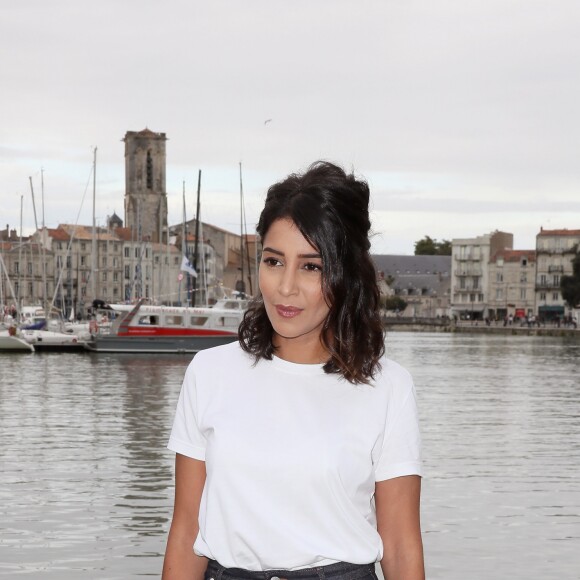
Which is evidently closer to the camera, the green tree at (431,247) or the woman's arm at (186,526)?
the woman's arm at (186,526)

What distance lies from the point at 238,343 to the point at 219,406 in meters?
0.18

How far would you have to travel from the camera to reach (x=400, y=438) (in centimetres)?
267

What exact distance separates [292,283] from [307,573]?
61cm

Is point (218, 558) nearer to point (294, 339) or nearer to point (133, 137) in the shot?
point (294, 339)

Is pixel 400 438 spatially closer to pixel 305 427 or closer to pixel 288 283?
pixel 305 427

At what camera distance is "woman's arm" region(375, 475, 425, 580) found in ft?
8.73

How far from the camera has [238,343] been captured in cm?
281

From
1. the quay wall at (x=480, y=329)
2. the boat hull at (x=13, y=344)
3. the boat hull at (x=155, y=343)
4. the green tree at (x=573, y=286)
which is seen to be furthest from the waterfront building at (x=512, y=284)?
the boat hull at (x=13, y=344)

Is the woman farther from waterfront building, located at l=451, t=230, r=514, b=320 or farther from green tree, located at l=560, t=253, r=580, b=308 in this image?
waterfront building, located at l=451, t=230, r=514, b=320

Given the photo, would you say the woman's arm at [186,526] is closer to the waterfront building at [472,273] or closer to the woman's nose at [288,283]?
the woman's nose at [288,283]

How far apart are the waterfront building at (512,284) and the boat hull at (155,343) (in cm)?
9636

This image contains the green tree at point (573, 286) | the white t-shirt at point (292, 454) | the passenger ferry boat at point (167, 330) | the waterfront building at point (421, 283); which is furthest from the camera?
the waterfront building at point (421, 283)

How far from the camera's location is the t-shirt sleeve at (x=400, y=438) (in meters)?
2.66

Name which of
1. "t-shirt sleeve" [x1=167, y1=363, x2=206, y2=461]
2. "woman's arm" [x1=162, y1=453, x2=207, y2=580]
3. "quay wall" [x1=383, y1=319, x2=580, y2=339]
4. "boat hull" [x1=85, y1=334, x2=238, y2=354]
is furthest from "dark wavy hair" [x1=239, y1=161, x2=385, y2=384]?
"quay wall" [x1=383, y1=319, x2=580, y2=339]
